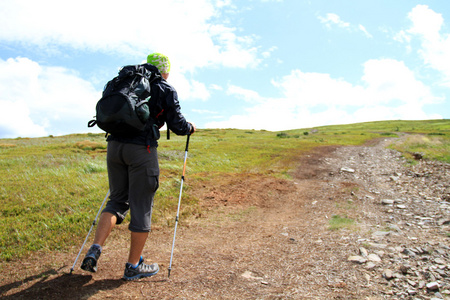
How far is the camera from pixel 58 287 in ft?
14.2

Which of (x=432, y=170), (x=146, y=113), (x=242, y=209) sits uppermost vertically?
(x=146, y=113)

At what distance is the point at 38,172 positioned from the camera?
13.0 metres

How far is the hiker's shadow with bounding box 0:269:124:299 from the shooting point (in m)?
4.11

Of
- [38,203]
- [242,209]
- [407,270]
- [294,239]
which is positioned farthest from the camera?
[242,209]

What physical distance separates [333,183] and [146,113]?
433 inches

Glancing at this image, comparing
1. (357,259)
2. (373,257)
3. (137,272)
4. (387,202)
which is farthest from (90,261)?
(387,202)

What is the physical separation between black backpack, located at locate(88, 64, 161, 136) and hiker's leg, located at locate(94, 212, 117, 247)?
1351mm

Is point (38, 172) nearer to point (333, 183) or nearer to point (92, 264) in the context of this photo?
point (92, 264)

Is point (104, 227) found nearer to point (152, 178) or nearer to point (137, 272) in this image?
point (137, 272)

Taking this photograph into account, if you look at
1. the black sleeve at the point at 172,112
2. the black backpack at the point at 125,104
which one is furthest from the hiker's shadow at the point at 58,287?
the black sleeve at the point at 172,112

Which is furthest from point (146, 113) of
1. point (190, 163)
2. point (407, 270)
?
point (190, 163)

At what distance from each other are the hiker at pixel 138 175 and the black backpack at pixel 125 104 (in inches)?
8.0

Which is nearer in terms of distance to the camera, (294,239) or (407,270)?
(407,270)

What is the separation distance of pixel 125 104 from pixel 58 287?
284 centimetres
